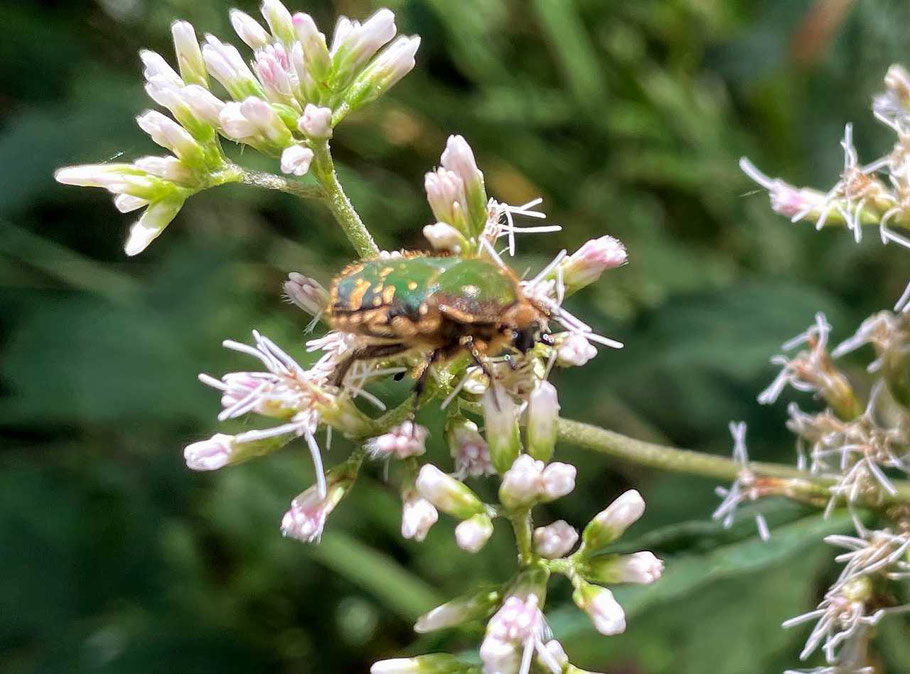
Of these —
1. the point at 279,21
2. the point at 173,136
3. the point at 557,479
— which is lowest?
the point at 557,479

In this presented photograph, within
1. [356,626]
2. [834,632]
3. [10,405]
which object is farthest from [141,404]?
[834,632]

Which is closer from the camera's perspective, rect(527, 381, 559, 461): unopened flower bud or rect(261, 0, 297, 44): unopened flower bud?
rect(527, 381, 559, 461): unopened flower bud

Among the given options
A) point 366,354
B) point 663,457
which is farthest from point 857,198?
point 366,354

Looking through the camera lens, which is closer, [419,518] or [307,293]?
[419,518]

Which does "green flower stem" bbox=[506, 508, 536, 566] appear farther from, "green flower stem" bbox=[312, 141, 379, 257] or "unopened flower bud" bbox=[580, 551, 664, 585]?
"green flower stem" bbox=[312, 141, 379, 257]

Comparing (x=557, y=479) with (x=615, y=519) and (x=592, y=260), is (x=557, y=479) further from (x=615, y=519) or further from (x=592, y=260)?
(x=592, y=260)

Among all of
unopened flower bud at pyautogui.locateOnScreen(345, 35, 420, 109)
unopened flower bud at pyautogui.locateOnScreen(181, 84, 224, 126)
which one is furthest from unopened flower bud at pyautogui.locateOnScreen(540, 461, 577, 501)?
unopened flower bud at pyautogui.locateOnScreen(181, 84, 224, 126)

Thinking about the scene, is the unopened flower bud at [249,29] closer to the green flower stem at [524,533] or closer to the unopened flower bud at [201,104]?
the unopened flower bud at [201,104]
